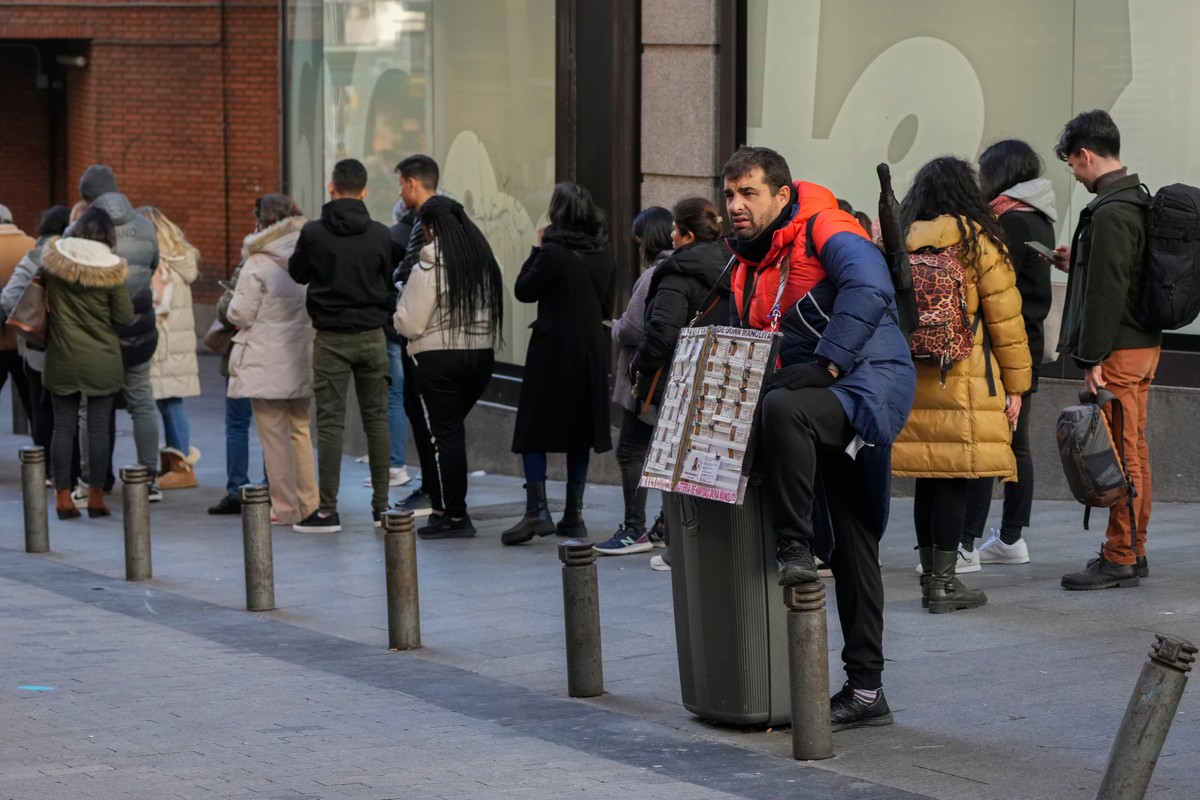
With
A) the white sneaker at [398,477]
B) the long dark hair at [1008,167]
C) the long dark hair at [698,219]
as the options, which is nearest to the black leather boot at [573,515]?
the long dark hair at [698,219]

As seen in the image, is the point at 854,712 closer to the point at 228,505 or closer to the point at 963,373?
the point at 963,373

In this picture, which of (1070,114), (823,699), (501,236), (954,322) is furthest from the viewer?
(501,236)

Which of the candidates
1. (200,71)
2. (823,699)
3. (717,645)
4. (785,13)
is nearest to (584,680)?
(717,645)

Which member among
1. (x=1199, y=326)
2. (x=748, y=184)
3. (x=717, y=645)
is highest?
(x=748, y=184)

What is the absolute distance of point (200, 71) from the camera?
906 inches

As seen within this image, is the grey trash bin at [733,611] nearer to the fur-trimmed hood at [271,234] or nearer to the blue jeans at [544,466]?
the blue jeans at [544,466]

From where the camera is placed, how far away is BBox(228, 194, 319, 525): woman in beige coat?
1087 cm

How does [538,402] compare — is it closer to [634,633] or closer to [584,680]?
[634,633]

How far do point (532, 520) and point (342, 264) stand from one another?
6.06 feet

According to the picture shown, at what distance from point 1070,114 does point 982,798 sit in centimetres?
659

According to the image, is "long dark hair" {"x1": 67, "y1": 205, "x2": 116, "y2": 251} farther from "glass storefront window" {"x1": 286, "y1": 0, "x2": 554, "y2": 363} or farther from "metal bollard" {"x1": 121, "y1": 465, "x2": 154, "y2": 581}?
"glass storefront window" {"x1": 286, "y1": 0, "x2": 554, "y2": 363}

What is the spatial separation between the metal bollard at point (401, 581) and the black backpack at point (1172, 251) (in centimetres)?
340

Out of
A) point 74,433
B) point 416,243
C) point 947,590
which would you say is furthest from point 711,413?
point 74,433

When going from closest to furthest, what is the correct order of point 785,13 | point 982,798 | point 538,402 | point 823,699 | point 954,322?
point 982,798
point 823,699
point 954,322
point 538,402
point 785,13
